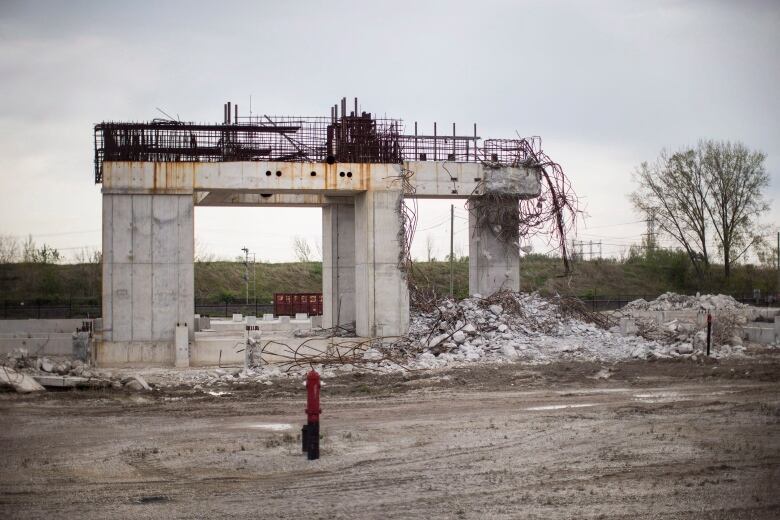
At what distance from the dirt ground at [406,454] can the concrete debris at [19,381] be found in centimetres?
55

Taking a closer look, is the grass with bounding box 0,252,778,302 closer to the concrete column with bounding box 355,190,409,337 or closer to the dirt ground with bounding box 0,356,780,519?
the concrete column with bounding box 355,190,409,337

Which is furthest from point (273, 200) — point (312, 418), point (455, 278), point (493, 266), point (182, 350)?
point (455, 278)

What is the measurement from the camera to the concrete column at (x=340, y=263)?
101 feet

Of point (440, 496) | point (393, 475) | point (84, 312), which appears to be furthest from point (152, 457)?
point (84, 312)

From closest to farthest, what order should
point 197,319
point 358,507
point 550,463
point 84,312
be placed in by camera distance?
point 358,507
point 550,463
point 197,319
point 84,312

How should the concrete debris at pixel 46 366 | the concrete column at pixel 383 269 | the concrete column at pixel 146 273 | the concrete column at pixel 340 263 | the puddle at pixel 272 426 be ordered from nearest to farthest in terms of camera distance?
the puddle at pixel 272 426 < the concrete debris at pixel 46 366 < the concrete column at pixel 146 273 < the concrete column at pixel 383 269 < the concrete column at pixel 340 263

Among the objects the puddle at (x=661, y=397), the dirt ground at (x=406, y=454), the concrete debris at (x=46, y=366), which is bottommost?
the dirt ground at (x=406, y=454)

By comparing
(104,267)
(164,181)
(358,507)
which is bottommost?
(358,507)

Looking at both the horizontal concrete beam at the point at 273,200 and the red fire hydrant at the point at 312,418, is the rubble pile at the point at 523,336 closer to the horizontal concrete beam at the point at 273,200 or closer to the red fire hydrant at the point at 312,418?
the horizontal concrete beam at the point at 273,200

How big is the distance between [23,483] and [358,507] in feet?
13.3

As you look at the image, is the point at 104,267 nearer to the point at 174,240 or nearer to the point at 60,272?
the point at 174,240

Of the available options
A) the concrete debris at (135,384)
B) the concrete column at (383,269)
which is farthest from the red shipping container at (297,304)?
the concrete debris at (135,384)

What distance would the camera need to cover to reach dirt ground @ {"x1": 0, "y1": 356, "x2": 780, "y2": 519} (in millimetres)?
8938

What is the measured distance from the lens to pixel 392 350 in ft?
80.6
